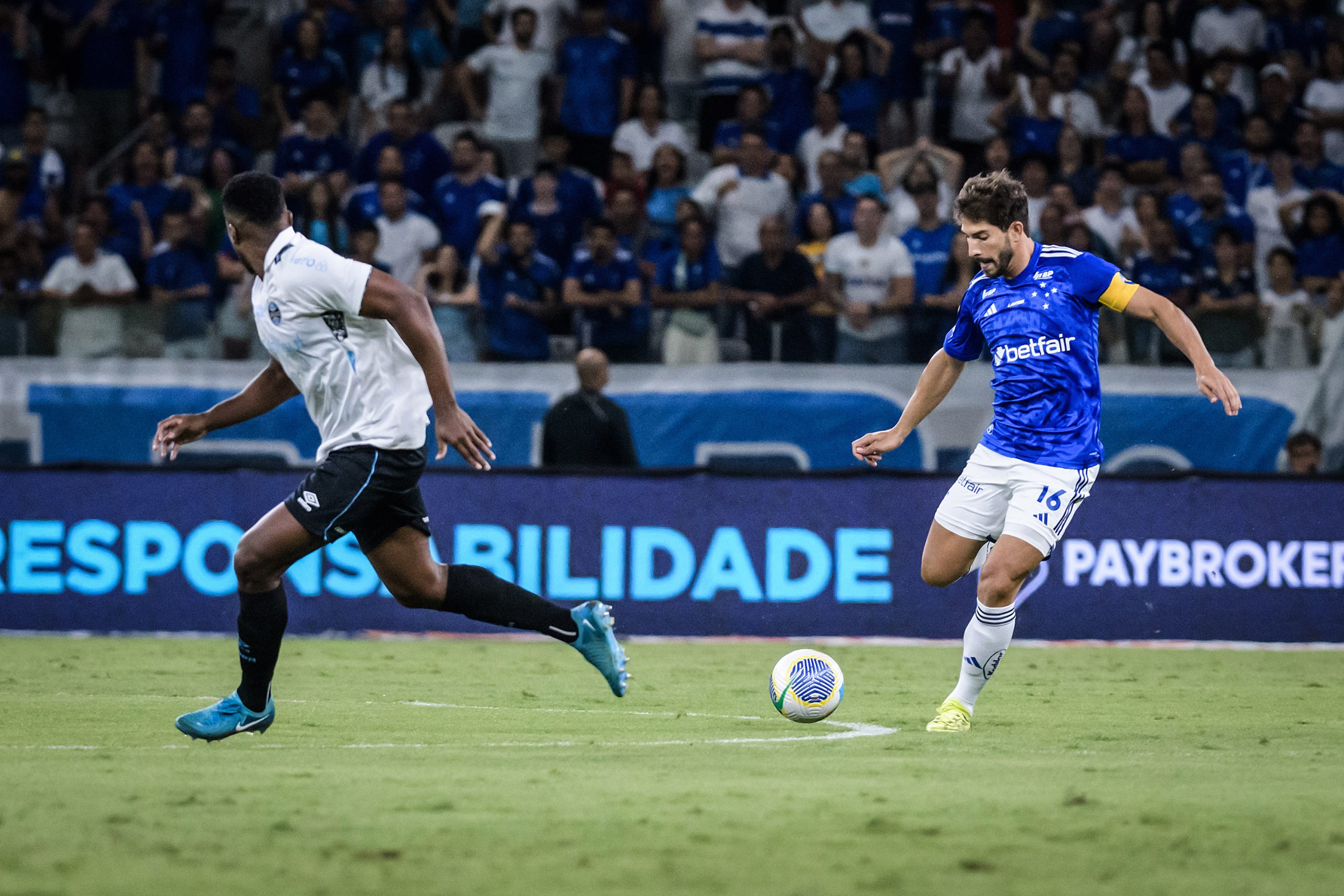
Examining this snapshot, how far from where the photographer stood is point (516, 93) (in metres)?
16.9

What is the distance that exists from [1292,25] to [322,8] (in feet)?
30.8

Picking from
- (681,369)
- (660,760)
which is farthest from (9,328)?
(660,760)

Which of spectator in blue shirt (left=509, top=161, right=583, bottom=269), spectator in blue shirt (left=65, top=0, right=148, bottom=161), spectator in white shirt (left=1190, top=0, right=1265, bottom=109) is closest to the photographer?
spectator in blue shirt (left=509, top=161, right=583, bottom=269)

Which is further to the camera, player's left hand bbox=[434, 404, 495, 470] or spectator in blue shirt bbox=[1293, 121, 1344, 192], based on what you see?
spectator in blue shirt bbox=[1293, 121, 1344, 192]

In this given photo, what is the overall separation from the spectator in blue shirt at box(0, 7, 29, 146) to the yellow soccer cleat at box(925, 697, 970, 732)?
12787mm

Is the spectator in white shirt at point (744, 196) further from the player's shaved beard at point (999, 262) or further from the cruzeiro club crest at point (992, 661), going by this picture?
the cruzeiro club crest at point (992, 661)

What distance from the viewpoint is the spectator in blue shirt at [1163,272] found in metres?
13.0

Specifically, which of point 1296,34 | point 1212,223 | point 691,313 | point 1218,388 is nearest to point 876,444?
point 1218,388

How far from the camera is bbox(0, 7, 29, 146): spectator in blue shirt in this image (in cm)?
1742

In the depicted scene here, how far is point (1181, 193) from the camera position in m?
15.5

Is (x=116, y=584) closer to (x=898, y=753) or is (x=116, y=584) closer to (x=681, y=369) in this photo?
(x=681, y=369)

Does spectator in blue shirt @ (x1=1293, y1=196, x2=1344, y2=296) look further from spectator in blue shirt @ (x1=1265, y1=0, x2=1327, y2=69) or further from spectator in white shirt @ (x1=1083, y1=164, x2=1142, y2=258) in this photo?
spectator in blue shirt @ (x1=1265, y1=0, x2=1327, y2=69)

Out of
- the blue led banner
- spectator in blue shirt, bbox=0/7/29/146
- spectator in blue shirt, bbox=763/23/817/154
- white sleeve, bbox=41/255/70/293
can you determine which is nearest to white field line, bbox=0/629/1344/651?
the blue led banner

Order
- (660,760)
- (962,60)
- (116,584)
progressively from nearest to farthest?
(660,760), (116,584), (962,60)
